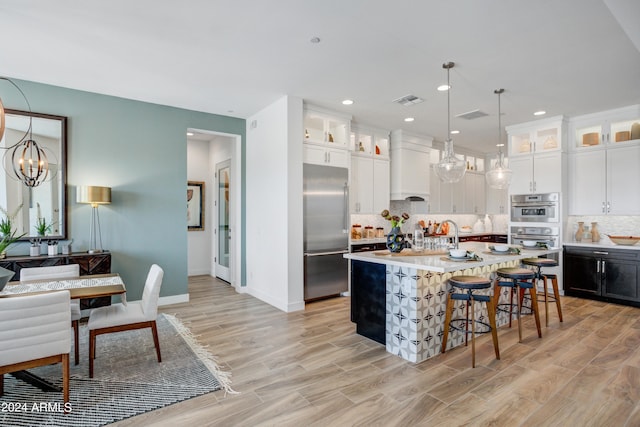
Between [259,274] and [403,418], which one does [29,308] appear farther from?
[259,274]

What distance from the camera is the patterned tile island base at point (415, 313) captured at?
303 cm

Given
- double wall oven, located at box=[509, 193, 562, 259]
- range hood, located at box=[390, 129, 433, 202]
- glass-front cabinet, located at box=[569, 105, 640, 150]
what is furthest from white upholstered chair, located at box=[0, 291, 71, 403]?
glass-front cabinet, located at box=[569, 105, 640, 150]

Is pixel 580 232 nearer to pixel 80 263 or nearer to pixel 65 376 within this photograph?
pixel 65 376

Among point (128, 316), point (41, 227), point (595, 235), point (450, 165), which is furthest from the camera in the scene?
point (595, 235)

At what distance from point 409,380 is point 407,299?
695mm

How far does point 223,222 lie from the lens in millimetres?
6699

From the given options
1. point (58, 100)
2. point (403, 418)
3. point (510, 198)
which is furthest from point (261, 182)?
point (510, 198)

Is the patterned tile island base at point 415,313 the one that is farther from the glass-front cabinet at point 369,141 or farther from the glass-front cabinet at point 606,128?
the glass-front cabinet at point 606,128

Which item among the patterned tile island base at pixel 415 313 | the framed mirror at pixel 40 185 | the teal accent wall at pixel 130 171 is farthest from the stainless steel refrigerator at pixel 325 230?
the framed mirror at pixel 40 185

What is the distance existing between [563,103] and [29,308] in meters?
6.47

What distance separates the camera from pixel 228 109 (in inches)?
202

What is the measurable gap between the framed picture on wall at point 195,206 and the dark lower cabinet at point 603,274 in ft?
22.9

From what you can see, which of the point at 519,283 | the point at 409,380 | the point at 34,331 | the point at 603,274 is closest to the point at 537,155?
the point at 603,274

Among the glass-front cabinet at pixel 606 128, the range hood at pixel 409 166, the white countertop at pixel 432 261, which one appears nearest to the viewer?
the white countertop at pixel 432 261
